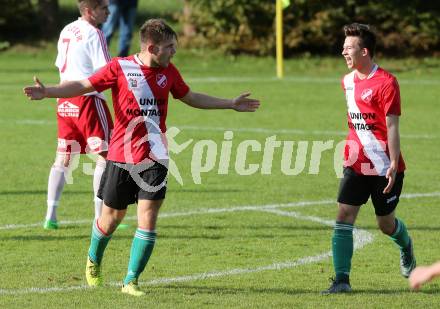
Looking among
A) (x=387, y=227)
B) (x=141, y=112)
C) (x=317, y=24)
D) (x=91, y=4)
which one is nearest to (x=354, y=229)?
(x=387, y=227)

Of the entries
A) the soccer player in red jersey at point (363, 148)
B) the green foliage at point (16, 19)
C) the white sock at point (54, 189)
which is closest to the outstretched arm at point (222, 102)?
the soccer player in red jersey at point (363, 148)

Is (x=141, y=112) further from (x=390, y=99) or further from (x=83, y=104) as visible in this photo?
(x=83, y=104)

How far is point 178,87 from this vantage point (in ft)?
27.2

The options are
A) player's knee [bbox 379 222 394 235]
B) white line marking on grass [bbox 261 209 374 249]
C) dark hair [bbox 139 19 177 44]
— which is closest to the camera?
dark hair [bbox 139 19 177 44]

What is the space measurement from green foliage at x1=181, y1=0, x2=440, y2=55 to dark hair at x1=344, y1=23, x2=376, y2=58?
19976 millimetres

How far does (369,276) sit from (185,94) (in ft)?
6.65

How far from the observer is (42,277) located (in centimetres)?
856

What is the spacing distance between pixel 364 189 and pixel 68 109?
11.3 feet

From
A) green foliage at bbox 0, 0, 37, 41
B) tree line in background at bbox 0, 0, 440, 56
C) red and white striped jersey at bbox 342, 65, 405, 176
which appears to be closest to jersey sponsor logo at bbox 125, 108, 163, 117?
red and white striped jersey at bbox 342, 65, 405, 176

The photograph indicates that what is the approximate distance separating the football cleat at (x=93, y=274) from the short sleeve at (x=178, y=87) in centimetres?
138

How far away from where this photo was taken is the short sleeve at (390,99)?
810cm

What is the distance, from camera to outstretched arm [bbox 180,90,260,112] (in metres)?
8.34

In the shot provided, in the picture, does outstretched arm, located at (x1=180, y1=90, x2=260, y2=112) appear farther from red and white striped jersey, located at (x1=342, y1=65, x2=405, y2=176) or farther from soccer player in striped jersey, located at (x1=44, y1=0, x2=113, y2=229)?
soccer player in striped jersey, located at (x1=44, y1=0, x2=113, y2=229)

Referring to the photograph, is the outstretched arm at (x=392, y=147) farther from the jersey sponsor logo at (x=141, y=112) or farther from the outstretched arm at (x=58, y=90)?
the outstretched arm at (x=58, y=90)
